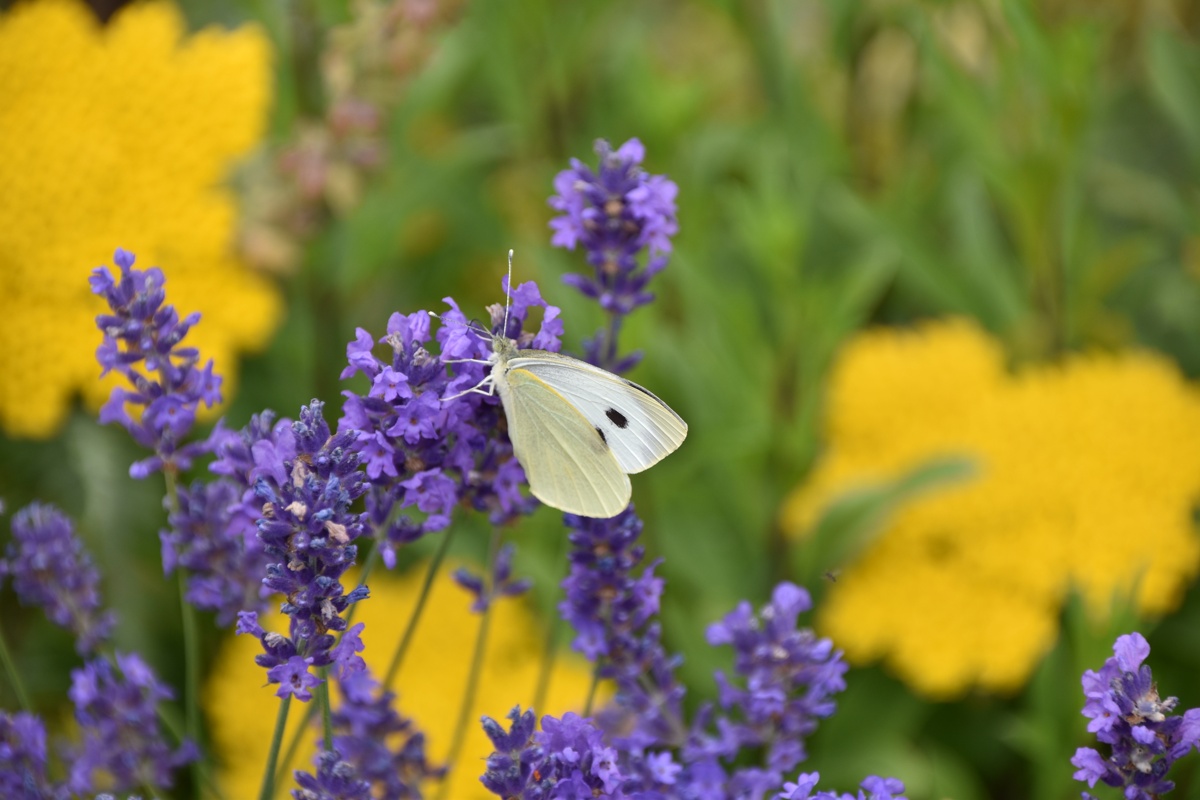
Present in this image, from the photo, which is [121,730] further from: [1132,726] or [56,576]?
[1132,726]

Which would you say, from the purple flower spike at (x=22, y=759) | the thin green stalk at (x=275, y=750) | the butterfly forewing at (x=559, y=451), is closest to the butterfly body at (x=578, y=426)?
the butterfly forewing at (x=559, y=451)

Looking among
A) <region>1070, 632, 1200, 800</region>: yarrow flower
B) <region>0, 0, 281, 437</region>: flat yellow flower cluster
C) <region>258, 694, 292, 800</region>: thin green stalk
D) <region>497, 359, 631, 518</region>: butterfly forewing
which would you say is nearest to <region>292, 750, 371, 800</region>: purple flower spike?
<region>258, 694, 292, 800</region>: thin green stalk

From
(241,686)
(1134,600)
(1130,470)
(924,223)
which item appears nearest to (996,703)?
(1130,470)

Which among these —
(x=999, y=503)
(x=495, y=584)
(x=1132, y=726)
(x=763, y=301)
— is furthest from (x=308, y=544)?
(x=763, y=301)

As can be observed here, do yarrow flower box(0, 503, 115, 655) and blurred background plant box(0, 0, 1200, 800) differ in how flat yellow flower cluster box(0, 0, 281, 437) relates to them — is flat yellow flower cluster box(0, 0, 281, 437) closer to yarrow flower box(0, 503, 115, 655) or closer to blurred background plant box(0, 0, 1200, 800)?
blurred background plant box(0, 0, 1200, 800)

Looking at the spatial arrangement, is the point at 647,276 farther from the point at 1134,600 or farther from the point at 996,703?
the point at 996,703

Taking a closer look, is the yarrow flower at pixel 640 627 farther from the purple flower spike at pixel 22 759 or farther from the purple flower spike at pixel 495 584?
the purple flower spike at pixel 22 759
